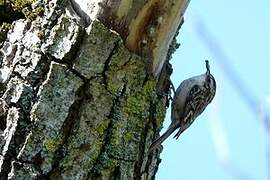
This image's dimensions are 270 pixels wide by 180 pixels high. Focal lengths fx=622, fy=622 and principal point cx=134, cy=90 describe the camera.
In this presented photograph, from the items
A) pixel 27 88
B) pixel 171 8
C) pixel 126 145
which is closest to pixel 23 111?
pixel 27 88

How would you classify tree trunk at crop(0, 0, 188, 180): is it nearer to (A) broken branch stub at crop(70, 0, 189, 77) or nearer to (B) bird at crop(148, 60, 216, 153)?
(A) broken branch stub at crop(70, 0, 189, 77)

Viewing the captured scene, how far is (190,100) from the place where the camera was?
273 centimetres

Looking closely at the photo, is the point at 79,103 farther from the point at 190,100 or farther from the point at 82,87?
the point at 190,100

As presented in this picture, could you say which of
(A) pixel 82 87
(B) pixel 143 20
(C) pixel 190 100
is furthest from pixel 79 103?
(C) pixel 190 100

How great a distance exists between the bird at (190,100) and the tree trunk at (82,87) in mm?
1019

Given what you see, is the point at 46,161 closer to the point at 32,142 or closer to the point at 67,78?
the point at 32,142

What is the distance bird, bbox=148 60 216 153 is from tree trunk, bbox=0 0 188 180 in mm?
1019

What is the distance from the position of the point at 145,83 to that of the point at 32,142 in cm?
36

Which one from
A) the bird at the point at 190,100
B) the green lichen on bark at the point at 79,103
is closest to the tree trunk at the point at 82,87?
the green lichen on bark at the point at 79,103

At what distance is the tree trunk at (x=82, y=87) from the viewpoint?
1.35 meters

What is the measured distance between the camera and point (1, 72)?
1417 mm

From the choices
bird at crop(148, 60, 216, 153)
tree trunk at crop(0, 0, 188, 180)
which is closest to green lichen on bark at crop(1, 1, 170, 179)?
tree trunk at crop(0, 0, 188, 180)

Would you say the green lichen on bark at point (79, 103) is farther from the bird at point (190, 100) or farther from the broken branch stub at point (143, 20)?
the bird at point (190, 100)

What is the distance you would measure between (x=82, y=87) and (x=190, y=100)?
136 centimetres
